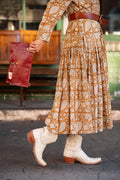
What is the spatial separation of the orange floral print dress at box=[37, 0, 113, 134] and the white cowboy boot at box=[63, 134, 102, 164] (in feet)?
0.58

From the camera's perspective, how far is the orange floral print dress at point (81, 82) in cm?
257

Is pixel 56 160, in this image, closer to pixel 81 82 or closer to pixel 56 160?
pixel 56 160

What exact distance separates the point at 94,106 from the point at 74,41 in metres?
0.61

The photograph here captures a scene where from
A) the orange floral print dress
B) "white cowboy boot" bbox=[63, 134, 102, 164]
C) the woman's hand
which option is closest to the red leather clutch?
the woman's hand

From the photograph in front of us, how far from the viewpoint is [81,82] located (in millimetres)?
2580

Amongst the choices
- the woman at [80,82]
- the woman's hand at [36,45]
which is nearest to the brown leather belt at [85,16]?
the woman at [80,82]

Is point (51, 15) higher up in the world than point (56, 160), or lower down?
higher up

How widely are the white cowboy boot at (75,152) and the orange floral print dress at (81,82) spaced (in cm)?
18

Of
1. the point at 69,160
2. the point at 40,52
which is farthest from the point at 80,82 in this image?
the point at 40,52

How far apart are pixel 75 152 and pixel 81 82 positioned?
0.68m

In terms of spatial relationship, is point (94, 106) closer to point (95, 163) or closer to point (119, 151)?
point (95, 163)

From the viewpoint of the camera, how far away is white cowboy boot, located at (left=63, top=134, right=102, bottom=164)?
274 centimetres

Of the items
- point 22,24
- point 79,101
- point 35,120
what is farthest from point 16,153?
point 22,24

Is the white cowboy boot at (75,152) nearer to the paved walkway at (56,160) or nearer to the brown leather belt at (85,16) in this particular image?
the paved walkway at (56,160)
